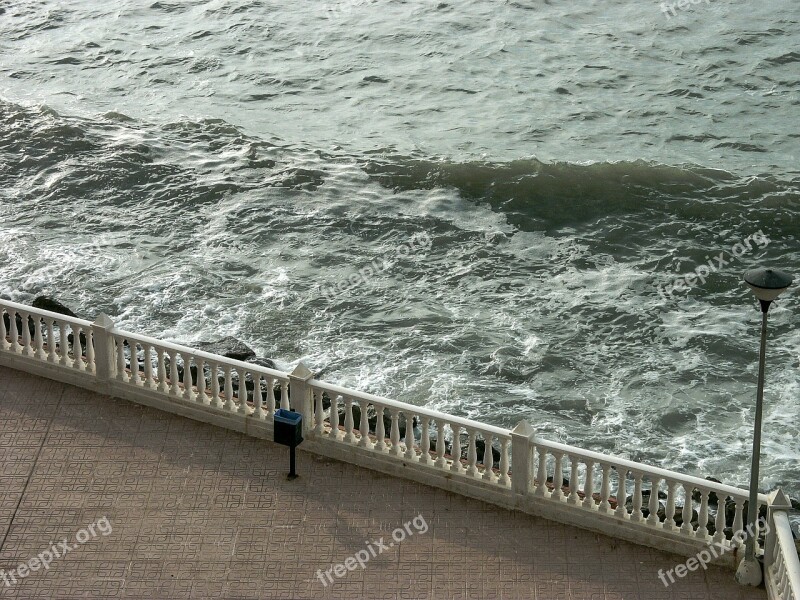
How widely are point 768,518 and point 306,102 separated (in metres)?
27.2

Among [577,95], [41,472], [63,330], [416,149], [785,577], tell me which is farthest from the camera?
[577,95]

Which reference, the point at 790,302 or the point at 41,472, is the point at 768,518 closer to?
the point at 41,472

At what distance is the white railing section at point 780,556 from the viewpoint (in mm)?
11242

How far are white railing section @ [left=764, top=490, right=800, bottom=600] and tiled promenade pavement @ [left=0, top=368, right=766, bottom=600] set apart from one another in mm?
347

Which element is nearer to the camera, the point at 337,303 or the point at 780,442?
the point at 780,442

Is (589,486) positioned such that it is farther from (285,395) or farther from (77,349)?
(77,349)

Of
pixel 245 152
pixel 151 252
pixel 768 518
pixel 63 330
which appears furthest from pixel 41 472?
pixel 245 152

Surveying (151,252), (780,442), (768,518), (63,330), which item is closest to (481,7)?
(151,252)

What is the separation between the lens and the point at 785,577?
37.5 feet

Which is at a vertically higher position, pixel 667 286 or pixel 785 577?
pixel 785 577

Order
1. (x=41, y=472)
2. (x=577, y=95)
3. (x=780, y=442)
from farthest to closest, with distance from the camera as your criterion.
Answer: (x=577, y=95) → (x=780, y=442) → (x=41, y=472)

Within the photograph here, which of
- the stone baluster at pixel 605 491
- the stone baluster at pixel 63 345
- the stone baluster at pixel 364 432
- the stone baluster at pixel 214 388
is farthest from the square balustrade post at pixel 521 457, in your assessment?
the stone baluster at pixel 63 345

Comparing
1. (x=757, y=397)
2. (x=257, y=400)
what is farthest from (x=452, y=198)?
A: (x=757, y=397)

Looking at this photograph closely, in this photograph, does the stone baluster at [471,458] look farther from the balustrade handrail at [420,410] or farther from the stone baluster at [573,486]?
the stone baluster at [573,486]
